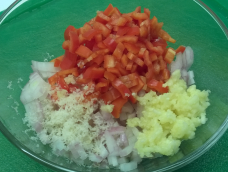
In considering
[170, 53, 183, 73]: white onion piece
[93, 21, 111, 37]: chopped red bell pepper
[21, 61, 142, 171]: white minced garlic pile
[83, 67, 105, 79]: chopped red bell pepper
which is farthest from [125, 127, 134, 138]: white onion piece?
[93, 21, 111, 37]: chopped red bell pepper

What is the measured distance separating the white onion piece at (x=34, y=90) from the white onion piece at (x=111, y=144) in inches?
18.0

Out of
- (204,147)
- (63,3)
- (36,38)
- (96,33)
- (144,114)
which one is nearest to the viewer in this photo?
(204,147)

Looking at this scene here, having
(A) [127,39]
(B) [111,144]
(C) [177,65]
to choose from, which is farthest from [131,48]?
(B) [111,144]

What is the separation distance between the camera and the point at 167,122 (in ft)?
4.35

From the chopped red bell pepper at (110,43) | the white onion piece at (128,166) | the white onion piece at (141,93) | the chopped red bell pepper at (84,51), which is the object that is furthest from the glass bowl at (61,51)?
the chopped red bell pepper at (110,43)

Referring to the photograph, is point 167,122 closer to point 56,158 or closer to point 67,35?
point 56,158

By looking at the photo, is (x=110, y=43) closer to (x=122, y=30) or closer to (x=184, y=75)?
(x=122, y=30)

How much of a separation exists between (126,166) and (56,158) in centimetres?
39

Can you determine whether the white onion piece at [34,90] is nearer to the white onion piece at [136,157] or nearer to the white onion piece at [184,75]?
the white onion piece at [136,157]

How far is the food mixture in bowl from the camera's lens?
4.40 ft

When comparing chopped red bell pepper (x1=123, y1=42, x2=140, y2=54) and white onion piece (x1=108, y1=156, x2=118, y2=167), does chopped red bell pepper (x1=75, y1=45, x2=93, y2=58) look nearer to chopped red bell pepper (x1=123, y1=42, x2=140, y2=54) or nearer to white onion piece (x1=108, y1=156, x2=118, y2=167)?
chopped red bell pepper (x1=123, y1=42, x2=140, y2=54)

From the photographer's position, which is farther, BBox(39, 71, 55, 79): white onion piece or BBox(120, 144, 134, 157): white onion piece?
BBox(39, 71, 55, 79): white onion piece

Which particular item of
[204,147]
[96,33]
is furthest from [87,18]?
[204,147]

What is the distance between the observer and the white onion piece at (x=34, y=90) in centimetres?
149
